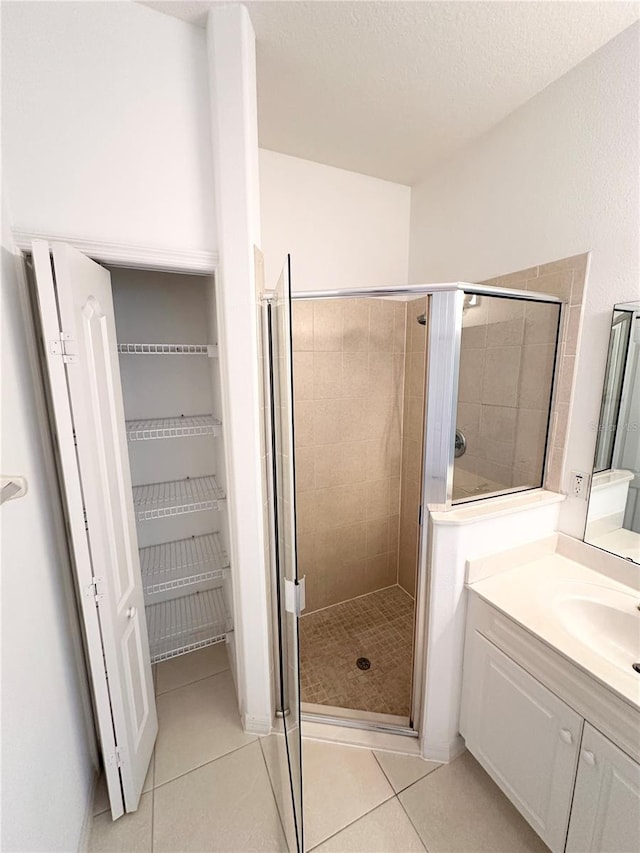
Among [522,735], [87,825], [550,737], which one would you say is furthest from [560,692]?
[87,825]

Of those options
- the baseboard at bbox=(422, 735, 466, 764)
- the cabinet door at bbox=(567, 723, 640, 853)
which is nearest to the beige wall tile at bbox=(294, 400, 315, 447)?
the baseboard at bbox=(422, 735, 466, 764)

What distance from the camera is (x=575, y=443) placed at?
4.67 feet

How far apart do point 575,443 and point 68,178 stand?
208 centimetres

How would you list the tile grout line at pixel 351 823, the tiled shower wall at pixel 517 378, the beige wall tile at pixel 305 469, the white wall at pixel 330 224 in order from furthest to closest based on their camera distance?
the beige wall tile at pixel 305 469 < the white wall at pixel 330 224 < the tiled shower wall at pixel 517 378 < the tile grout line at pixel 351 823

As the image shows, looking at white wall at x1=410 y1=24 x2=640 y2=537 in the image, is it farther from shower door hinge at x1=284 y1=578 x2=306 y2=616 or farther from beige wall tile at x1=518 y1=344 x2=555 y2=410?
shower door hinge at x1=284 y1=578 x2=306 y2=616

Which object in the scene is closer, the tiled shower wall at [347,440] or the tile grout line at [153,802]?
the tile grout line at [153,802]

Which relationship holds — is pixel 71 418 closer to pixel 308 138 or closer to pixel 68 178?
pixel 68 178

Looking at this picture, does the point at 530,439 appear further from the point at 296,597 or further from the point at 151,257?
the point at 151,257

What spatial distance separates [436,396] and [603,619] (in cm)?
96

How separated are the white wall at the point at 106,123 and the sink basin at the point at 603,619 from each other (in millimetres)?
1884

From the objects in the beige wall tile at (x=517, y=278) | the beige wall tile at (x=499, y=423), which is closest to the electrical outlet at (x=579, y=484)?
the beige wall tile at (x=499, y=423)

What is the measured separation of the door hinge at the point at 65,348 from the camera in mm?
931

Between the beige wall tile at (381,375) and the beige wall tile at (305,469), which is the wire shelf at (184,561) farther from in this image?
the beige wall tile at (381,375)

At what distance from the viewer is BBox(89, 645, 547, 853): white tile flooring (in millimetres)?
1156
